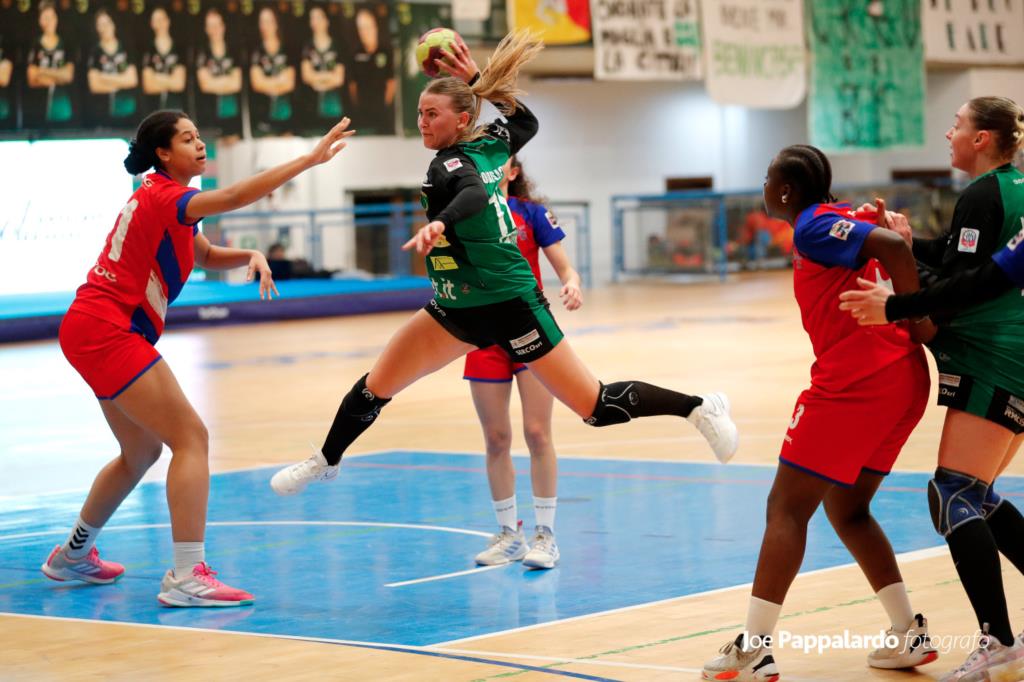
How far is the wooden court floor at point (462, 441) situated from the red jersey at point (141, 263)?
1.31 m

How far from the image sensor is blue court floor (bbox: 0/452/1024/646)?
6.17m

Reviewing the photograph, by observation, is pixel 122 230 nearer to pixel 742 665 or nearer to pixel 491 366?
pixel 491 366

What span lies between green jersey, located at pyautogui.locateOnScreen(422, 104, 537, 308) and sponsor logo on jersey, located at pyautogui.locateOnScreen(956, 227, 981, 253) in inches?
70.7

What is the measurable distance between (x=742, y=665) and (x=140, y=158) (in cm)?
341

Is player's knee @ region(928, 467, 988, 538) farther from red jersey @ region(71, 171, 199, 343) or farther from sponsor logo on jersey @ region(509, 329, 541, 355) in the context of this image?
red jersey @ region(71, 171, 199, 343)

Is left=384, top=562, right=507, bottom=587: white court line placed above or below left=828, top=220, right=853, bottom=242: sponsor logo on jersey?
below

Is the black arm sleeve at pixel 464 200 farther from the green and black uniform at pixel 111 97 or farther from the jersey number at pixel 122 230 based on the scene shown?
the green and black uniform at pixel 111 97

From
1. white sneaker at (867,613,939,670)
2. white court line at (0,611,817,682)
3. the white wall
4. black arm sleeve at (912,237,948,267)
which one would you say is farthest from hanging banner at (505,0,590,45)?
white sneaker at (867,613,939,670)

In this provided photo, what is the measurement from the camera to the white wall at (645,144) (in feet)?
99.6

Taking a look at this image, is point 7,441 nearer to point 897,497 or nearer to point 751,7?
point 897,497

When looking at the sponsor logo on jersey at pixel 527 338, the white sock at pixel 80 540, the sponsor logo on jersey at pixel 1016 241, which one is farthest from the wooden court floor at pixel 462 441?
the sponsor logo on jersey at pixel 1016 241

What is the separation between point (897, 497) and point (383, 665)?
3.98m

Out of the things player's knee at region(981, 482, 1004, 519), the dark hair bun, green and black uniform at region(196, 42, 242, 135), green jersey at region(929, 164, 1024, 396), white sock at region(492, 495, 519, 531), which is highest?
green and black uniform at region(196, 42, 242, 135)

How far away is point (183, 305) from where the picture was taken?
22.1 meters
